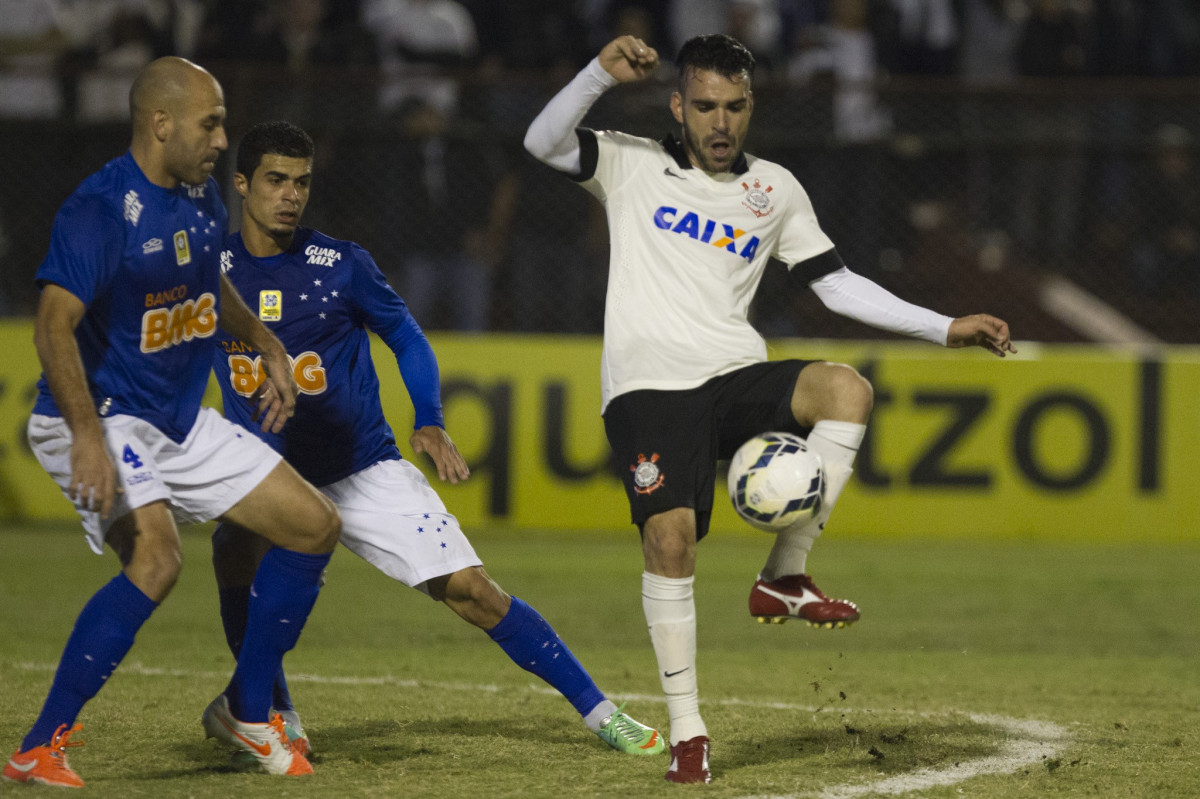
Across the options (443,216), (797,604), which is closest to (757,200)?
(797,604)

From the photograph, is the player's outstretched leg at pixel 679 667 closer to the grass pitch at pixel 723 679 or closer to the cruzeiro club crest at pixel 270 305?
the grass pitch at pixel 723 679

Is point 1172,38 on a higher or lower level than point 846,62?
higher

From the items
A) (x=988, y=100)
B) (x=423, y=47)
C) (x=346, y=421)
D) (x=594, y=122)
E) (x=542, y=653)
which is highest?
(x=423, y=47)

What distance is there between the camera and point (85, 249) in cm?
430

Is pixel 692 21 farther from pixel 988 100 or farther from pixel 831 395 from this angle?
pixel 831 395

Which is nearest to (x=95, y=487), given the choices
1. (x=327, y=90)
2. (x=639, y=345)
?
(x=639, y=345)

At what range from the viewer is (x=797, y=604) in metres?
4.81

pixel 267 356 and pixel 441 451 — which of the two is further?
pixel 441 451

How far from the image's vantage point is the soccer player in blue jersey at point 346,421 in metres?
5.14

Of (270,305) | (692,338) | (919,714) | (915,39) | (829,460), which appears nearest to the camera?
(829,460)

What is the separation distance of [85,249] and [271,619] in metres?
1.36

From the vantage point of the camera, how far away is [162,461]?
457 centimetres

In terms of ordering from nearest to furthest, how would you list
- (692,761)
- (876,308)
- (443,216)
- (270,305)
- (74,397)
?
(74,397) → (692,761) → (876,308) → (270,305) → (443,216)

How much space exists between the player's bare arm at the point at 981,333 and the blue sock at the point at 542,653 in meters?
1.68
